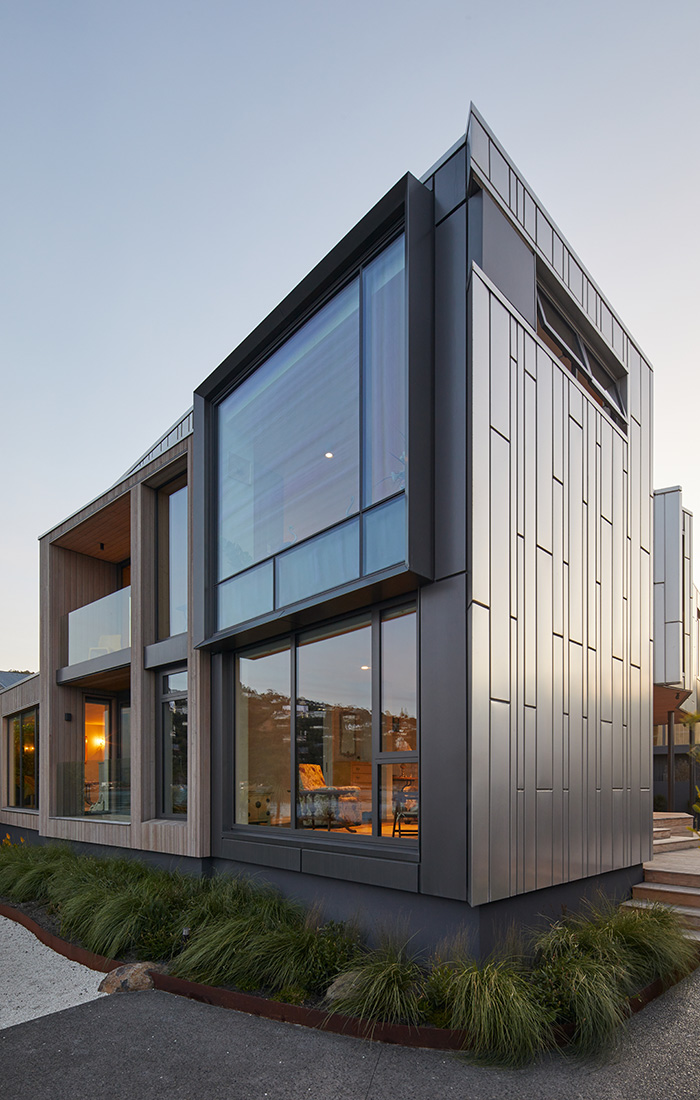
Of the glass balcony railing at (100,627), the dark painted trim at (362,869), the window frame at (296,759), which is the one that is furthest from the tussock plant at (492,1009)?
the glass balcony railing at (100,627)

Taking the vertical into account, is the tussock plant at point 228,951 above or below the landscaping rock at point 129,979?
above

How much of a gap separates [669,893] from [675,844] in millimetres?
2613

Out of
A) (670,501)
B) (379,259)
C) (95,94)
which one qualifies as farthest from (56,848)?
(670,501)

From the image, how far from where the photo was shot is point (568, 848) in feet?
22.1

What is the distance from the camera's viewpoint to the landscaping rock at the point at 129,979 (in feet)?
19.3

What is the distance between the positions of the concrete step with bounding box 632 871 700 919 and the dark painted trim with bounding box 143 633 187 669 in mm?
6053

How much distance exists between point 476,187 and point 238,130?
25.0 ft

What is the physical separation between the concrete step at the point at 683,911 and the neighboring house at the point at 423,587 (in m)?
0.25

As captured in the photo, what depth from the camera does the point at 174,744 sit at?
10.0 meters

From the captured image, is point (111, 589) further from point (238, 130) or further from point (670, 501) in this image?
point (670, 501)

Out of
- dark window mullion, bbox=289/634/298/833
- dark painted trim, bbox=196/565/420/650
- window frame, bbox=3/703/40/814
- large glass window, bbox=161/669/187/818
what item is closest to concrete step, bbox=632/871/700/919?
dark window mullion, bbox=289/634/298/833

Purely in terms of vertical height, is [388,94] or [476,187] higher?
[388,94]

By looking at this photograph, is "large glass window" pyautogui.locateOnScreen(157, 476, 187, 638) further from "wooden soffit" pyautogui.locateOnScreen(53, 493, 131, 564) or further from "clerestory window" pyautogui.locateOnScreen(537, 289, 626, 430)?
"clerestory window" pyautogui.locateOnScreen(537, 289, 626, 430)

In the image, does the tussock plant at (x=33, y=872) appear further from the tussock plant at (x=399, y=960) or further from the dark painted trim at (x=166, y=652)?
the dark painted trim at (x=166, y=652)
